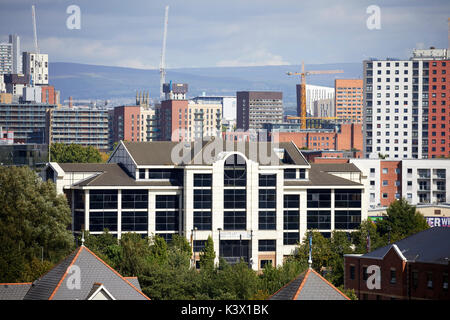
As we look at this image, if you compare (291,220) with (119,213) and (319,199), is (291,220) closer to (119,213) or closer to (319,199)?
(319,199)

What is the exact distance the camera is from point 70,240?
10406 centimetres

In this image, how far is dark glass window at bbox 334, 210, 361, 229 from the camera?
12262 cm

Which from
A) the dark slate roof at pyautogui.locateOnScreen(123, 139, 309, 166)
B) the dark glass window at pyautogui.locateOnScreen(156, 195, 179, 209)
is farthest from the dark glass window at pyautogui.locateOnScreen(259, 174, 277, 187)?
the dark glass window at pyautogui.locateOnScreen(156, 195, 179, 209)

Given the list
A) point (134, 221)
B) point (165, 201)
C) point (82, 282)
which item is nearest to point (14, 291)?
point (82, 282)

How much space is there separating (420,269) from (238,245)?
5098 cm

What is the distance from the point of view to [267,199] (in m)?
120

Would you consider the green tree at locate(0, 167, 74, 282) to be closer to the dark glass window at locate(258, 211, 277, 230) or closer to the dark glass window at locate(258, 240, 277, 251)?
the dark glass window at locate(258, 211, 277, 230)

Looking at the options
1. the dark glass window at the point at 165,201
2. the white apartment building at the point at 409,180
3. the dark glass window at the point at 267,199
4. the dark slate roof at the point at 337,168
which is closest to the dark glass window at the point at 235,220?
the dark glass window at the point at 267,199

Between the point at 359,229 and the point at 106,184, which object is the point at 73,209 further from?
the point at 359,229

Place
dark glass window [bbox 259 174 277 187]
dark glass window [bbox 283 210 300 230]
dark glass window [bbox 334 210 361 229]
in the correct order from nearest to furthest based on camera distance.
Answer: dark glass window [bbox 259 174 277 187], dark glass window [bbox 283 210 300 230], dark glass window [bbox 334 210 361 229]

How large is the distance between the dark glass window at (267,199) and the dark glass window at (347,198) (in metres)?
7.57

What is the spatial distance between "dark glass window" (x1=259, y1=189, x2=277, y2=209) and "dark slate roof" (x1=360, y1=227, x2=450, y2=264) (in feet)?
142

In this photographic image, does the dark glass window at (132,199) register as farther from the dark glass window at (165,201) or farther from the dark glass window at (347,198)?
the dark glass window at (347,198)

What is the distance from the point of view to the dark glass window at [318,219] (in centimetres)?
12169
